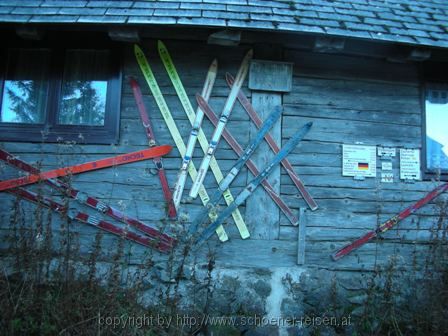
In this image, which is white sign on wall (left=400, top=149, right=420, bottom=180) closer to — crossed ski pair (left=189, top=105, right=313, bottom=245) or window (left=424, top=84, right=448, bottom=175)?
window (left=424, top=84, right=448, bottom=175)

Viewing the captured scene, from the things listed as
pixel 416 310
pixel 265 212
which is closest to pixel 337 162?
pixel 265 212

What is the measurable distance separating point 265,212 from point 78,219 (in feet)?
6.75

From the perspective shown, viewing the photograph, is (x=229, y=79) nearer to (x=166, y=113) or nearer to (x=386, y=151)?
(x=166, y=113)

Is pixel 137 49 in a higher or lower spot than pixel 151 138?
higher

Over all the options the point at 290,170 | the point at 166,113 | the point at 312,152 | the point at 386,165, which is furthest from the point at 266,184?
the point at 386,165

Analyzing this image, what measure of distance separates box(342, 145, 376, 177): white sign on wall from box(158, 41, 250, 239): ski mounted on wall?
1369 mm

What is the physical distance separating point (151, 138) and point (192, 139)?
18.3 inches

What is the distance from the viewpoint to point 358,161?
177 inches

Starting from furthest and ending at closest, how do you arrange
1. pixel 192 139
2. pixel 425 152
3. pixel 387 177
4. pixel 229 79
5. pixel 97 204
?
pixel 425 152
pixel 387 177
pixel 229 79
pixel 192 139
pixel 97 204

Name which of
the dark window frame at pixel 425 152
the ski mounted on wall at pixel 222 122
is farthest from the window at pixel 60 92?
the dark window frame at pixel 425 152

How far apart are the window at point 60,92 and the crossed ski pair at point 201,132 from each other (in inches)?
19.9

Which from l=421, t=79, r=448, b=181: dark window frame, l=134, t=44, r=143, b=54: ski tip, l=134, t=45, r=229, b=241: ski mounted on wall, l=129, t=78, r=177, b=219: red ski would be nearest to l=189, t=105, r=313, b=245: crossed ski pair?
l=134, t=45, r=229, b=241: ski mounted on wall

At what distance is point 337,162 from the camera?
176 inches

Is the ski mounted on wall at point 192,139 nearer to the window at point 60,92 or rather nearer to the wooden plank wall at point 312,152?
the wooden plank wall at point 312,152
